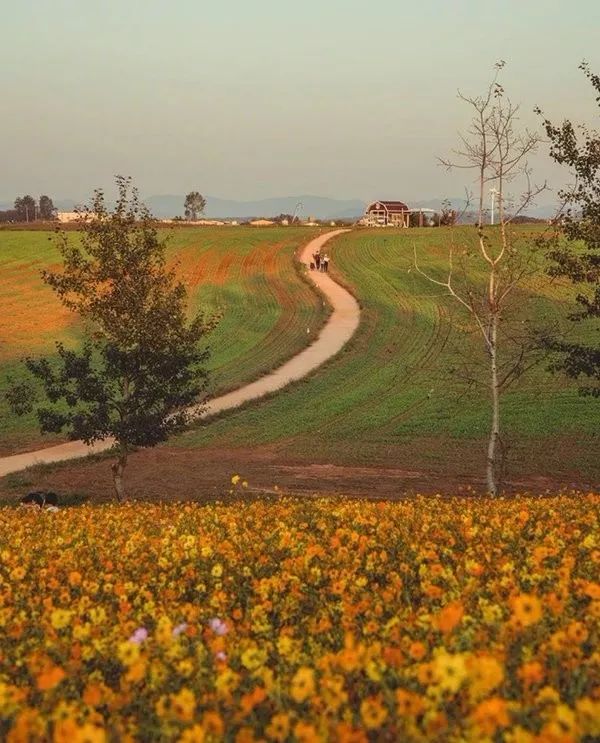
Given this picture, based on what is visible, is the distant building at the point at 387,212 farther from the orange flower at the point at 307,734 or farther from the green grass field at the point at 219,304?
the orange flower at the point at 307,734

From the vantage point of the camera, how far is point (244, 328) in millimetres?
58094

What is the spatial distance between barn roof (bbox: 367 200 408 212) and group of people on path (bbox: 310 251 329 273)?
80178mm

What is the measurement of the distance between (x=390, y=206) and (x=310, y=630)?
164679 millimetres

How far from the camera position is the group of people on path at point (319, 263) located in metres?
83.6

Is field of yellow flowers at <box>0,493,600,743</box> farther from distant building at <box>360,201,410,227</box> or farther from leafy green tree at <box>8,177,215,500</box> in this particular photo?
distant building at <box>360,201,410,227</box>

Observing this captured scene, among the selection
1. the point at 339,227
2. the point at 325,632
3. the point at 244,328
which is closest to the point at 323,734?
the point at 325,632

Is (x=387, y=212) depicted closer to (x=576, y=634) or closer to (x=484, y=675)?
(x=576, y=634)

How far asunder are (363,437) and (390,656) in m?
29.4

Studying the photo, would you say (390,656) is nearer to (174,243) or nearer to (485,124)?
(485,124)

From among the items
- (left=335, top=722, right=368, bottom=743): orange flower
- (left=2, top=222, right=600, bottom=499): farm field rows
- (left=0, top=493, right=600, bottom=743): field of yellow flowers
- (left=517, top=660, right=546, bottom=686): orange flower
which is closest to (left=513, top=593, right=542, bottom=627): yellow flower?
(left=0, top=493, right=600, bottom=743): field of yellow flowers

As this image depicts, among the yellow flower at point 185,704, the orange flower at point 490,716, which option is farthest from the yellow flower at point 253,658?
the orange flower at point 490,716

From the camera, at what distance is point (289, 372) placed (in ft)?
153

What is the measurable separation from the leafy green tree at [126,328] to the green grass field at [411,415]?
7.68 m

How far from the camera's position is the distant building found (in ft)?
506
